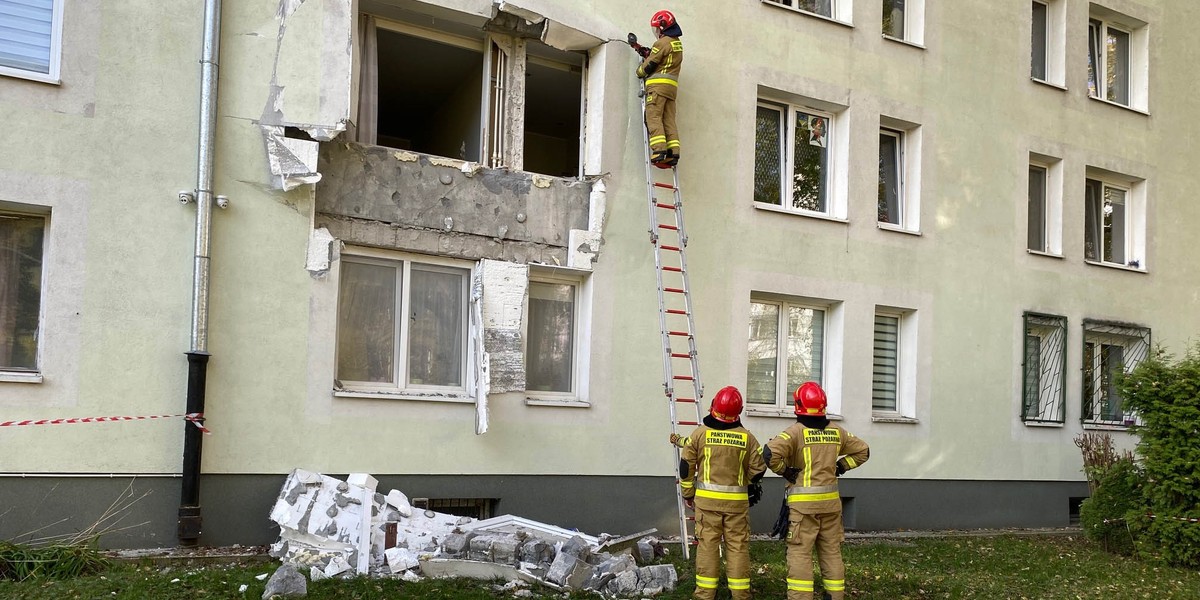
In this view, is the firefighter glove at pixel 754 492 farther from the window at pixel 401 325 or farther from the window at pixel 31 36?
the window at pixel 31 36

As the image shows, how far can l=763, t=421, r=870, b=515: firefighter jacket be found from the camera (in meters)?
7.79

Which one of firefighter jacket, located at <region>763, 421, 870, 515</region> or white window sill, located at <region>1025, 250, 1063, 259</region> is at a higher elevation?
white window sill, located at <region>1025, 250, 1063, 259</region>

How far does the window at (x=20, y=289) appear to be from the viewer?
862cm

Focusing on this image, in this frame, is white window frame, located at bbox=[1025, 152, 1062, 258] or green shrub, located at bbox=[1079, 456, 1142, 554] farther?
white window frame, located at bbox=[1025, 152, 1062, 258]

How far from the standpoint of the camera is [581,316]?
11227 mm

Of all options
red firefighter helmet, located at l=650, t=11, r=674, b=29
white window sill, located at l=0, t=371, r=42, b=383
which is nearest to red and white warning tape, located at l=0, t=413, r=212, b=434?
white window sill, located at l=0, t=371, r=42, b=383

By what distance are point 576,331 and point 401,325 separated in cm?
190

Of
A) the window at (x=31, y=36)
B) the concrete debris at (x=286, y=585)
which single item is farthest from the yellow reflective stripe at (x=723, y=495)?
the window at (x=31, y=36)

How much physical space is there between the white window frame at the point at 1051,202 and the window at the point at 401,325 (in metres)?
8.61

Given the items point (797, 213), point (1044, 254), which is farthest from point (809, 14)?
point (1044, 254)

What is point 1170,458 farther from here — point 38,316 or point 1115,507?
point 38,316

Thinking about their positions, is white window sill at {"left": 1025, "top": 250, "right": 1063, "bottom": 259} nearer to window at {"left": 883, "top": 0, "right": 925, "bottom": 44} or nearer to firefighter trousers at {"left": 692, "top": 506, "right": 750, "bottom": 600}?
window at {"left": 883, "top": 0, "right": 925, "bottom": 44}

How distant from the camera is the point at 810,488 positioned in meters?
7.82

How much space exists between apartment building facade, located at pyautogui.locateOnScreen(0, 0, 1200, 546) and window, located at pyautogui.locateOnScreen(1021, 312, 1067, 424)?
6cm
